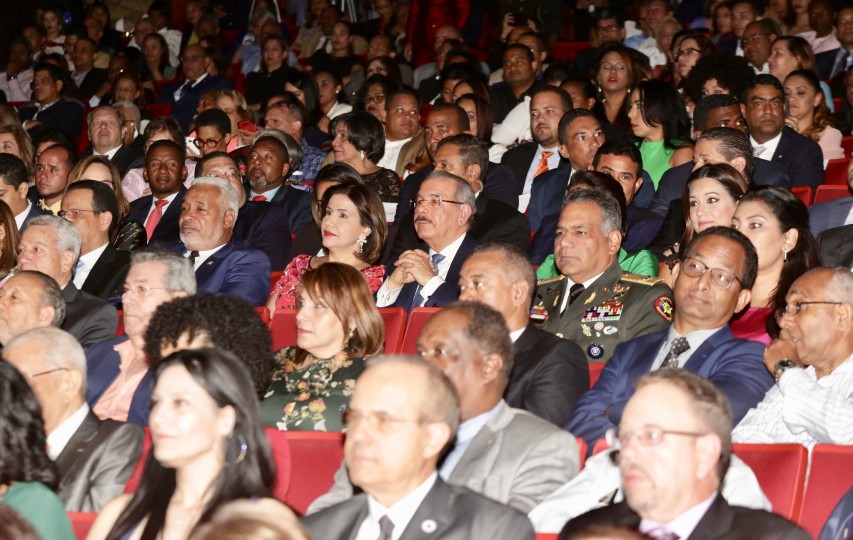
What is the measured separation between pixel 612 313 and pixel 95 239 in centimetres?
251

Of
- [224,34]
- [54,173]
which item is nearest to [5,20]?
[224,34]

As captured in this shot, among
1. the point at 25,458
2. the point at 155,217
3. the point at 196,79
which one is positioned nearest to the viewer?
the point at 25,458

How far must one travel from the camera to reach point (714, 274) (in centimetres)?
364

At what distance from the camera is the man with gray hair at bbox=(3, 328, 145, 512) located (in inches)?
128

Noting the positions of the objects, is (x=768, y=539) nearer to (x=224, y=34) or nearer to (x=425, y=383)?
(x=425, y=383)

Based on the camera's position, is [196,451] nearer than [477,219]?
Yes

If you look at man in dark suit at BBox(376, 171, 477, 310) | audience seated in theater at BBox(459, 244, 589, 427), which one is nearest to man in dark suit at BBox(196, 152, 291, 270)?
man in dark suit at BBox(376, 171, 477, 310)

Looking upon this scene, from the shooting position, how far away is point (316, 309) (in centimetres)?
381

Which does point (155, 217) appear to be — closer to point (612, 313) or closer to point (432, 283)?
point (432, 283)

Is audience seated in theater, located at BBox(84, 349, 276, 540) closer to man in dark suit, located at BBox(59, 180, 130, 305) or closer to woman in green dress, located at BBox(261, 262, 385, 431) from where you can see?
woman in green dress, located at BBox(261, 262, 385, 431)

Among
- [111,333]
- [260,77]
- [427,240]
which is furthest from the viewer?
[260,77]

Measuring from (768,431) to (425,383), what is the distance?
117 cm

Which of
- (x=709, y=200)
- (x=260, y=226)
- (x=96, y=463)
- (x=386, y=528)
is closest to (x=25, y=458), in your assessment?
(x=96, y=463)

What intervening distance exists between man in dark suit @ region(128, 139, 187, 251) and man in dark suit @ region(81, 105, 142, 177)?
1.12 meters
